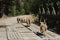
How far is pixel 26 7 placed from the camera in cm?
5334

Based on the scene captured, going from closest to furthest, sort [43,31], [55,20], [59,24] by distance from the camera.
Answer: [43,31]
[59,24]
[55,20]

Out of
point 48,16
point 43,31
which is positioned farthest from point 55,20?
point 43,31

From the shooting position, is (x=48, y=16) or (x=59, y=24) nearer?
(x=59, y=24)

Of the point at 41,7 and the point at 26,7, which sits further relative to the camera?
the point at 26,7

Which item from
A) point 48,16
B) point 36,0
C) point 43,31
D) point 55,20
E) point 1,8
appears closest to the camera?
point 43,31

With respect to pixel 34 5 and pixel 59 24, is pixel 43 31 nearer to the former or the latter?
pixel 59 24

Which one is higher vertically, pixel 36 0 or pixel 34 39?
pixel 36 0

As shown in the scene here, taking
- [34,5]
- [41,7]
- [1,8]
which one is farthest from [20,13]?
[41,7]

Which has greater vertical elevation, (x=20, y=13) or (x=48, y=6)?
(x=48, y=6)

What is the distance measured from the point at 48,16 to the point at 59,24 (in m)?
4.27

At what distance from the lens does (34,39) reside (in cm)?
1483

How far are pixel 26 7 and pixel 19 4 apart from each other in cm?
258

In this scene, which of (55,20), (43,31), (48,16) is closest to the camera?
(43,31)

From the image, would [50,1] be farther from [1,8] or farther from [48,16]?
[1,8]
